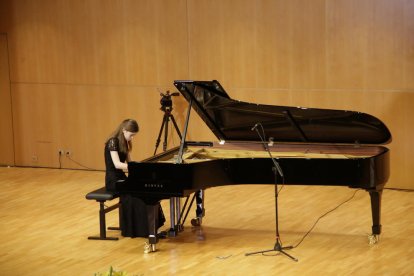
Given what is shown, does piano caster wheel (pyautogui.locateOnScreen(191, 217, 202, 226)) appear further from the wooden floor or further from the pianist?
the pianist

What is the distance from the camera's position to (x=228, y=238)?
7.36 metres

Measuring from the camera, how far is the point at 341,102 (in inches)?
372

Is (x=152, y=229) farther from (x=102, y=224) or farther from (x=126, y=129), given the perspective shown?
(x=126, y=129)

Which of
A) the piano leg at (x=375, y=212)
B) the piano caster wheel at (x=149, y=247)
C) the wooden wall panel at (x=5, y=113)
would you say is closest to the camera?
the piano leg at (x=375, y=212)

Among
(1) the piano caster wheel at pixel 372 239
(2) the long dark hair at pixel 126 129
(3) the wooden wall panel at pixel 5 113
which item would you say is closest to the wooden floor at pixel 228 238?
(1) the piano caster wheel at pixel 372 239

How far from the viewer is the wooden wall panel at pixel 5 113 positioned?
11.6m

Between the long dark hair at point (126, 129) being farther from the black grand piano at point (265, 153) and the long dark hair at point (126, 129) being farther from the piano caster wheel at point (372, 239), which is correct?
the piano caster wheel at point (372, 239)

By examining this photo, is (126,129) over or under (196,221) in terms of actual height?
over

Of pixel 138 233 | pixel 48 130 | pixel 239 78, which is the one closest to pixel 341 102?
pixel 239 78

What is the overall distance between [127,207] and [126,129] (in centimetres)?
72

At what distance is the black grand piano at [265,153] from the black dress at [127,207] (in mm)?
289

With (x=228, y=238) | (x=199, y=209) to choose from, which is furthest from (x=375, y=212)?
(x=199, y=209)

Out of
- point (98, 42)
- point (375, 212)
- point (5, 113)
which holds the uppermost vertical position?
point (98, 42)

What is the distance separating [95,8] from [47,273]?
5218 millimetres
